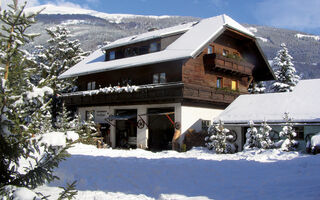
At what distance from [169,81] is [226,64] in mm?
5200

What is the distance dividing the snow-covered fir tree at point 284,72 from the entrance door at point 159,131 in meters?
17.0

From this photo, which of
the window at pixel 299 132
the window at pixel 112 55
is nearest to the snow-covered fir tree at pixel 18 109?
the window at pixel 299 132

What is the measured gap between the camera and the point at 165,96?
23.6 meters

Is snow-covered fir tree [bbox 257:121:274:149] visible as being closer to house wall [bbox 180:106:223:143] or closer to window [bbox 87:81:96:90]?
house wall [bbox 180:106:223:143]

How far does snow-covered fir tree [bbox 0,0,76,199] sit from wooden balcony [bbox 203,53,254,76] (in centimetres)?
2032

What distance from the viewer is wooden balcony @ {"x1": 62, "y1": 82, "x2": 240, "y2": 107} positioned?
912 inches

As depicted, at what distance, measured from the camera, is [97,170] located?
474 inches

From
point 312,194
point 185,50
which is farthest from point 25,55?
point 185,50

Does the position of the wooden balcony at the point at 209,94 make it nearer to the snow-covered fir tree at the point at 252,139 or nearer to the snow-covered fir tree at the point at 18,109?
the snow-covered fir tree at the point at 252,139

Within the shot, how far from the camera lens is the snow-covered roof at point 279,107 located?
20.0 metres

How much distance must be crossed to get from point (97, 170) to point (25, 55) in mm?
7010

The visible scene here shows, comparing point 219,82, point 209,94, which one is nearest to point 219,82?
point 219,82

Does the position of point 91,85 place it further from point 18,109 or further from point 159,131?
point 18,109

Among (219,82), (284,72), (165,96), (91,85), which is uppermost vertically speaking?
(284,72)
